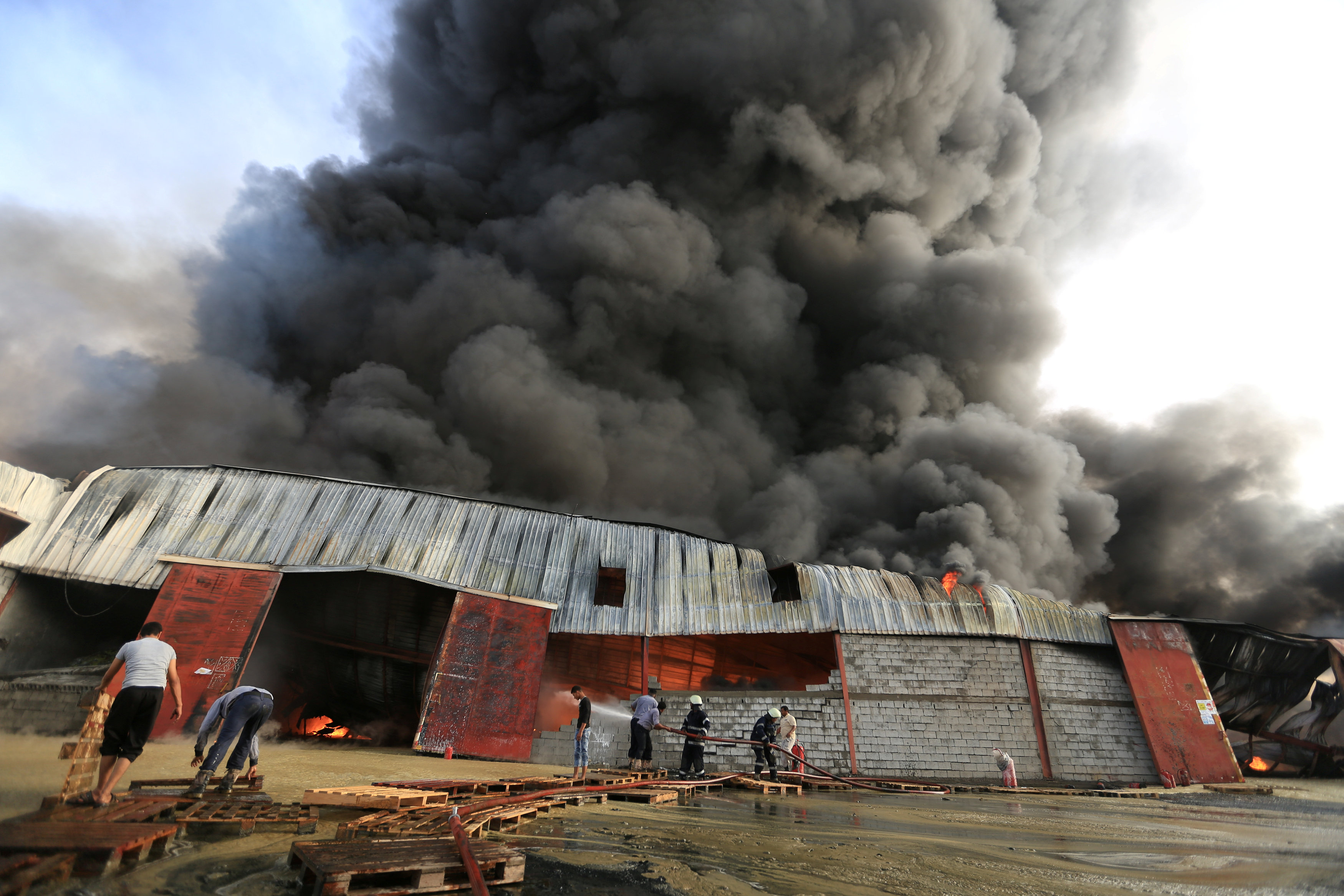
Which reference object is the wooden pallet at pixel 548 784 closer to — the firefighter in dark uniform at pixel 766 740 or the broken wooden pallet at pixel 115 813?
the broken wooden pallet at pixel 115 813

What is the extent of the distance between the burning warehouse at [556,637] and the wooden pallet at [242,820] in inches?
364

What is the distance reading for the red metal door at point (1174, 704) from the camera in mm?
14820

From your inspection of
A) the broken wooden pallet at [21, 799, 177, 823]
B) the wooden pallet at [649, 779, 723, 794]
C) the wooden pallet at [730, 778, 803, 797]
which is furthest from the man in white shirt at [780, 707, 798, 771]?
the broken wooden pallet at [21, 799, 177, 823]

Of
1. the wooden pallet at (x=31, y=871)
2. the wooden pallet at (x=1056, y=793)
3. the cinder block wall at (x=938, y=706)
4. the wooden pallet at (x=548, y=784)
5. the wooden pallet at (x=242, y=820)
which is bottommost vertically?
the wooden pallet at (x=31, y=871)

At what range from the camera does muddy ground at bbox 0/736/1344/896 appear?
3.24 metres

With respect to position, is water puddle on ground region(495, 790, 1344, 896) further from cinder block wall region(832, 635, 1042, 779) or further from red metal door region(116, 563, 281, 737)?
red metal door region(116, 563, 281, 737)

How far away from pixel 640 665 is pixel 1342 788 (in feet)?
60.4

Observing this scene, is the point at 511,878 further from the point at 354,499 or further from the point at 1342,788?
the point at 1342,788

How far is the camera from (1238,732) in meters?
19.2

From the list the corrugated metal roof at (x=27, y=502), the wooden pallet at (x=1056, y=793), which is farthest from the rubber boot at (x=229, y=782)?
the corrugated metal roof at (x=27, y=502)

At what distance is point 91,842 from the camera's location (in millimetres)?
3090

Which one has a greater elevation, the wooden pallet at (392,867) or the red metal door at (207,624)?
the red metal door at (207,624)

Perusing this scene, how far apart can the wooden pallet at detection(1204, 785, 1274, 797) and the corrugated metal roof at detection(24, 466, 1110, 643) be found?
12.1 ft

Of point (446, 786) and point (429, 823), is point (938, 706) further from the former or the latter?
point (429, 823)
